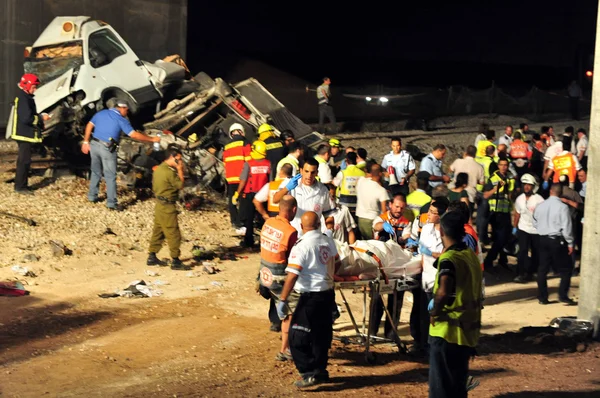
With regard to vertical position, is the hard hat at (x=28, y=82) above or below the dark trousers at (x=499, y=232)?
above

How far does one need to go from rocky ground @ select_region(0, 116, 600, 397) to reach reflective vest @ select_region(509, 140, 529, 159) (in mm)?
4103

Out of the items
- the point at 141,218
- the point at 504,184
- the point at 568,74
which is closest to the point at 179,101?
the point at 141,218

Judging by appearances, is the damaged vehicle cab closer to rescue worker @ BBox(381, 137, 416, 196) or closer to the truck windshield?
the truck windshield

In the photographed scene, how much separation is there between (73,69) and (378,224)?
944 centimetres

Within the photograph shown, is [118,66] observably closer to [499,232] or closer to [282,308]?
[499,232]

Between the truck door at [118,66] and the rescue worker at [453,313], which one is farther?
the truck door at [118,66]

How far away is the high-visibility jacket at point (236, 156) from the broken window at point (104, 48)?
15.6 ft

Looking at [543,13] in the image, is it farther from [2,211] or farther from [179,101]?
[2,211]

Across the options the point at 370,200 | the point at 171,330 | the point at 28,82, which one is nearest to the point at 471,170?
the point at 370,200

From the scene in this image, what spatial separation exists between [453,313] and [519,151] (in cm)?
1317

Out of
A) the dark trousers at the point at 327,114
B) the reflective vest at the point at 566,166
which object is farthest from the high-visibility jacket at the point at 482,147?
the dark trousers at the point at 327,114

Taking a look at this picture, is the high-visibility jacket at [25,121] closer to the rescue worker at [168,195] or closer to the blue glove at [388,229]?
the rescue worker at [168,195]

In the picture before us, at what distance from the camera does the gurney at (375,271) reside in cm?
945

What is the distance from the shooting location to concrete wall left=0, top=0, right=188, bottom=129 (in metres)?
27.1
